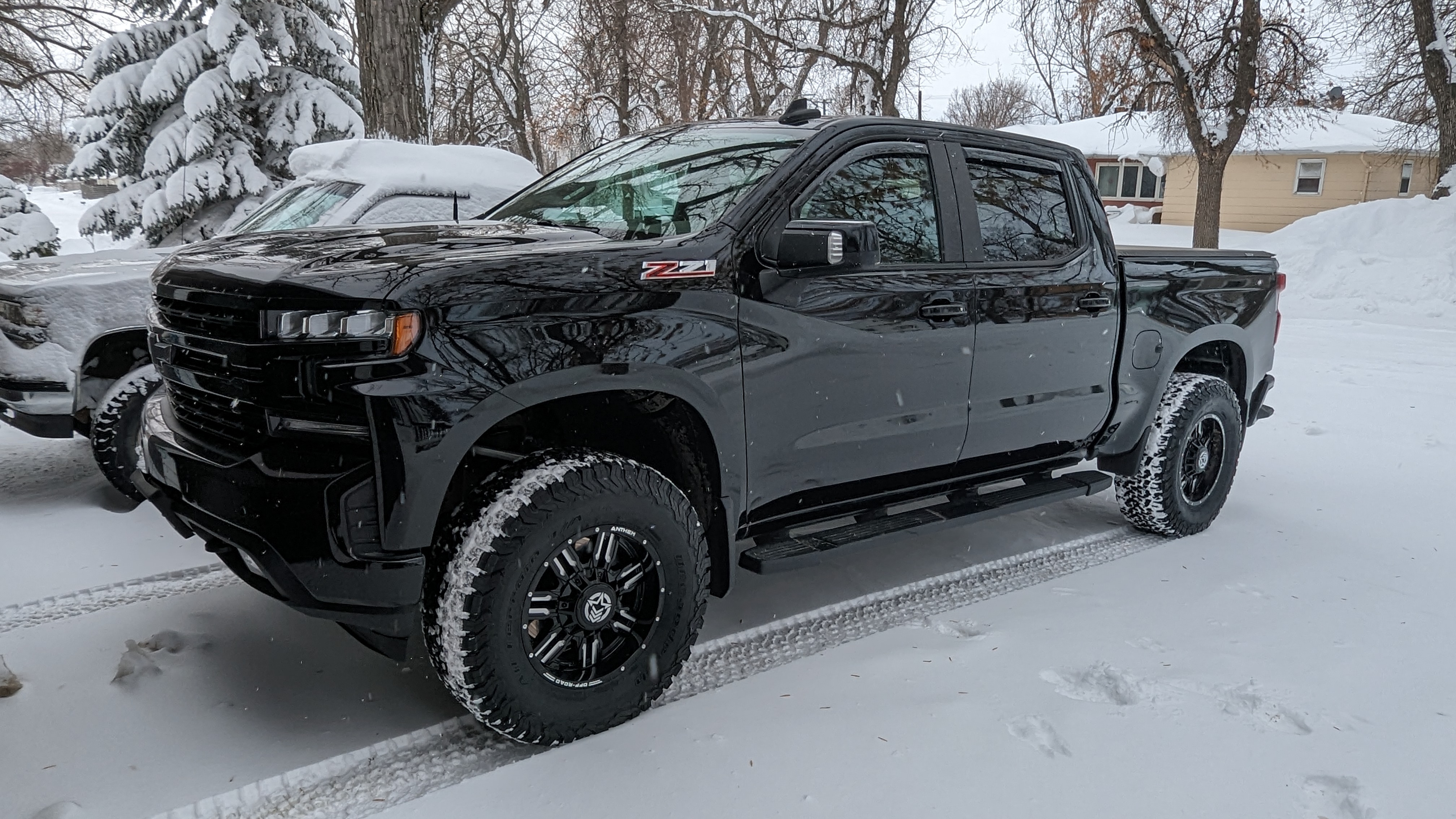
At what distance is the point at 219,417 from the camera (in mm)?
2732

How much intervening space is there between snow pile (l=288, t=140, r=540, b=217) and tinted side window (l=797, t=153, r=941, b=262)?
3255 millimetres

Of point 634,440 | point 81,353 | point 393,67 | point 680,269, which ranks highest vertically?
point 393,67

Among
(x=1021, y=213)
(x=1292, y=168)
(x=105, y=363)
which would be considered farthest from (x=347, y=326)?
(x=1292, y=168)

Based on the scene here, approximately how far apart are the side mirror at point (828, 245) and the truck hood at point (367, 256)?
1.92ft

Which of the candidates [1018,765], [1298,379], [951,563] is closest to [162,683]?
[1018,765]

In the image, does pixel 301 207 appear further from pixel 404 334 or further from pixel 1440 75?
pixel 1440 75

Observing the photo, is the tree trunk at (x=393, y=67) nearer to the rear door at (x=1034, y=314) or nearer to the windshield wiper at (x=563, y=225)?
the windshield wiper at (x=563, y=225)

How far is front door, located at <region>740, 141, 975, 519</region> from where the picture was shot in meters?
3.20

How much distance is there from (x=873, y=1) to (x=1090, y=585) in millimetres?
17154

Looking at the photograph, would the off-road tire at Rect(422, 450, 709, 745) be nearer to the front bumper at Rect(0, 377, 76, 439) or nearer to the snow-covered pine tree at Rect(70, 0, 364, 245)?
the front bumper at Rect(0, 377, 76, 439)

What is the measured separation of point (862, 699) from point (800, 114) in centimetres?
222

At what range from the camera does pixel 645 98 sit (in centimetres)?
2538

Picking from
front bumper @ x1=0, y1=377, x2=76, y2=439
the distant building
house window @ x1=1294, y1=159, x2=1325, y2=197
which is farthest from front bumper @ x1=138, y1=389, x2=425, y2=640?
house window @ x1=1294, y1=159, x2=1325, y2=197

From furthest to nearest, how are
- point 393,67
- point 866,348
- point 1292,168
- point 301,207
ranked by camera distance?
point 1292,168 → point 393,67 → point 301,207 → point 866,348
